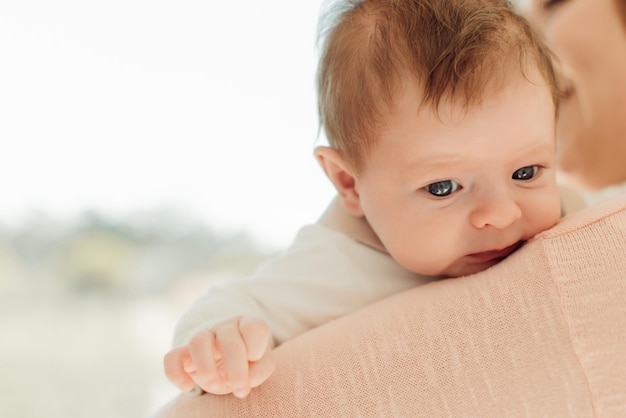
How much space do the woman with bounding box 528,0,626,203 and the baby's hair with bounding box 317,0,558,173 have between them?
2.10 feet

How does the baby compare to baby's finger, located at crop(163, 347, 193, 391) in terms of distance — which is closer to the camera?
baby's finger, located at crop(163, 347, 193, 391)

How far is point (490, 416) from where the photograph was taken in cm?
73

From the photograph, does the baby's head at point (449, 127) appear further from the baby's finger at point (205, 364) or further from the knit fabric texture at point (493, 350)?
the baby's finger at point (205, 364)

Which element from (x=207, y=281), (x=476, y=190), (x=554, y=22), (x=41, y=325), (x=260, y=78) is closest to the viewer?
(x=476, y=190)

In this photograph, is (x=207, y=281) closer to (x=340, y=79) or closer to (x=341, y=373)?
(x=340, y=79)

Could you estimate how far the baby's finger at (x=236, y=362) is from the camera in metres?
0.79

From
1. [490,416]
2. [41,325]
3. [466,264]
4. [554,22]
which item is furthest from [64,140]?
[490,416]

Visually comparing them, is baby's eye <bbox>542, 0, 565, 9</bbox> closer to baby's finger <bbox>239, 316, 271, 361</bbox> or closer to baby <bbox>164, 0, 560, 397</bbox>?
baby <bbox>164, 0, 560, 397</bbox>

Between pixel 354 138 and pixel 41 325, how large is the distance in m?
1.84

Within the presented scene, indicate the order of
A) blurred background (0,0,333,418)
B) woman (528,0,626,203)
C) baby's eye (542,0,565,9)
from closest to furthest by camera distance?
woman (528,0,626,203) < baby's eye (542,0,565,9) < blurred background (0,0,333,418)

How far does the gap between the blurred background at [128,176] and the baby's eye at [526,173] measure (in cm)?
160

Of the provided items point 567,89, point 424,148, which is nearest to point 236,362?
point 424,148

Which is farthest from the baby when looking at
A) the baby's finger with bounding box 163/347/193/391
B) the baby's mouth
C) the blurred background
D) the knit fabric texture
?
the blurred background

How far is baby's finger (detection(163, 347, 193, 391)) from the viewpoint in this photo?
82 cm
